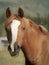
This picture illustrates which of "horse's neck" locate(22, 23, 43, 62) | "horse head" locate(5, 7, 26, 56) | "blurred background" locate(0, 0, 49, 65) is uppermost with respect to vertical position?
"horse head" locate(5, 7, 26, 56)

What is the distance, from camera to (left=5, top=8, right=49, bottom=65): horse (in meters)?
3.75

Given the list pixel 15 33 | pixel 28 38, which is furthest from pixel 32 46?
pixel 15 33

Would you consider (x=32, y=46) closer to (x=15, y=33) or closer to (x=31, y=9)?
(x=15, y=33)

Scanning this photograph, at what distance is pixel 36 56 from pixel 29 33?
1.05 feet

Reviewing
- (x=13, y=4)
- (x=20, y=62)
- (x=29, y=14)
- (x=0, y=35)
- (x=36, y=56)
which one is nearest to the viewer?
(x=36, y=56)

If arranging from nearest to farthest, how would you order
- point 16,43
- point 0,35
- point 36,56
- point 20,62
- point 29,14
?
point 16,43 → point 36,56 → point 20,62 → point 0,35 → point 29,14

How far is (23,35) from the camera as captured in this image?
12.4 ft

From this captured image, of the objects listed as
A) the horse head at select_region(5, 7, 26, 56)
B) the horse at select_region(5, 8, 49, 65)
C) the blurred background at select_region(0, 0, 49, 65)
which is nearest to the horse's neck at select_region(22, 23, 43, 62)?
the horse at select_region(5, 8, 49, 65)

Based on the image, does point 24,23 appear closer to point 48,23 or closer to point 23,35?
point 23,35

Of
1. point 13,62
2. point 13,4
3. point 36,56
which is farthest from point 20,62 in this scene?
point 13,4

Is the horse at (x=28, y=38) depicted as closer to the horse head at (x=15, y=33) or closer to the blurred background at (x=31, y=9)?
the horse head at (x=15, y=33)

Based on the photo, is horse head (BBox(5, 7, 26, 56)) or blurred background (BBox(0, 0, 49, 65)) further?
blurred background (BBox(0, 0, 49, 65))

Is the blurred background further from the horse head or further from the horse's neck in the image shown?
the horse head

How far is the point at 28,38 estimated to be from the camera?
12.8 feet
